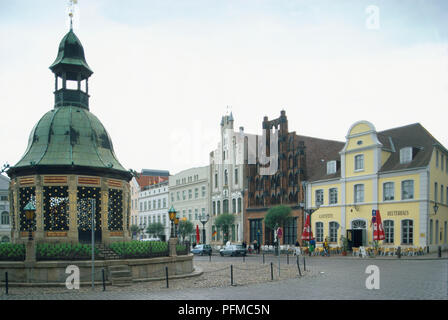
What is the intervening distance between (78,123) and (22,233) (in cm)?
683

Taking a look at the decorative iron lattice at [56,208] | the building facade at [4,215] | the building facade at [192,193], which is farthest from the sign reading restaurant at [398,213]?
the building facade at [4,215]

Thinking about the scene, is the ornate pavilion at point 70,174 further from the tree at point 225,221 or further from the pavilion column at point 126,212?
the tree at point 225,221

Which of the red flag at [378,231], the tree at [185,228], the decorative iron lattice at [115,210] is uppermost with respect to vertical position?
the decorative iron lattice at [115,210]

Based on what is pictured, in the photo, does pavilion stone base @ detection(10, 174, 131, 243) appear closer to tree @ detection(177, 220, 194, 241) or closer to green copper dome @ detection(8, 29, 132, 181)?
green copper dome @ detection(8, 29, 132, 181)

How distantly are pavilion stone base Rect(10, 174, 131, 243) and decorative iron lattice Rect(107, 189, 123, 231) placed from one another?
0.24 meters

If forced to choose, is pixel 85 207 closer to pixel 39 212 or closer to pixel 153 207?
pixel 39 212

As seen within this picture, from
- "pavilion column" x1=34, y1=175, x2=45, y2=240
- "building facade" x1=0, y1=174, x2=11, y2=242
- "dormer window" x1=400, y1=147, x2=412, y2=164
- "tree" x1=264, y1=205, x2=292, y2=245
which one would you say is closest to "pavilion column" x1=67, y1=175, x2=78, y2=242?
"pavilion column" x1=34, y1=175, x2=45, y2=240

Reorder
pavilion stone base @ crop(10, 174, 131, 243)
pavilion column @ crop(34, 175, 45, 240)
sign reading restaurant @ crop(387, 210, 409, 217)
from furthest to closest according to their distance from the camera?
sign reading restaurant @ crop(387, 210, 409, 217) → pavilion stone base @ crop(10, 174, 131, 243) → pavilion column @ crop(34, 175, 45, 240)

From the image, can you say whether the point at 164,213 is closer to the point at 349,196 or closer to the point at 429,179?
the point at 349,196

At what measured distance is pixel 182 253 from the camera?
24703mm

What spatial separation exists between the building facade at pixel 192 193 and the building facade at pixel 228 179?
1.51m

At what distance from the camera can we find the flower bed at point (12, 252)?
2012cm

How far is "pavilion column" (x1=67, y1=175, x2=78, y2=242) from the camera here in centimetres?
2441
